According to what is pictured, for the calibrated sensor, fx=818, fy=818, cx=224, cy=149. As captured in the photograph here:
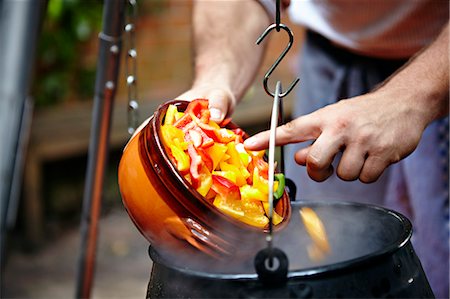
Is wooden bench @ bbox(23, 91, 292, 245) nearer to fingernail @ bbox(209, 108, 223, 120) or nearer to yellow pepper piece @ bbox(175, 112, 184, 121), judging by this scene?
fingernail @ bbox(209, 108, 223, 120)

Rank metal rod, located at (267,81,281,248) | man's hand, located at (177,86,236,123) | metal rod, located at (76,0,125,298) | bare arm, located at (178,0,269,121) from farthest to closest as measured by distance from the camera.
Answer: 1. metal rod, located at (76,0,125,298)
2. bare arm, located at (178,0,269,121)
3. man's hand, located at (177,86,236,123)
4. metal rod, located at (267,81,281,248)

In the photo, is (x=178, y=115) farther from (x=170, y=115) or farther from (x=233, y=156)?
(x=233, y=156)

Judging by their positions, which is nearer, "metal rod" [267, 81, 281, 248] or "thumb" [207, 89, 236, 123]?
"metal rod" [267, 81, 281, 248]

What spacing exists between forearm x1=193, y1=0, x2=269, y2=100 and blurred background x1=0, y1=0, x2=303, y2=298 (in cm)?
170

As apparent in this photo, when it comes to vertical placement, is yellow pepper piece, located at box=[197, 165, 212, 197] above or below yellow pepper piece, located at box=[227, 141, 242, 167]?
below

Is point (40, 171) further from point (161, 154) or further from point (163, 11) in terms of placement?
point (161, 154)

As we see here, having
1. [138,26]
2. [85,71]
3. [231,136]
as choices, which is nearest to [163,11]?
[138,26]

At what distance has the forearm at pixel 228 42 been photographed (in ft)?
6.84

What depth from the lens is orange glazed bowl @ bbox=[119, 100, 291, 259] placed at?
1.32 m

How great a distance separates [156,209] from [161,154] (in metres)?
0.09

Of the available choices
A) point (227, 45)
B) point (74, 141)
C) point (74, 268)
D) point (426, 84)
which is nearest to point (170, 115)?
point (426, 84)

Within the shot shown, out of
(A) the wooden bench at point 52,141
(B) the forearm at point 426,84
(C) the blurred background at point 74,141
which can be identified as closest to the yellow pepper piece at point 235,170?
(B) the forearm at point 426,84

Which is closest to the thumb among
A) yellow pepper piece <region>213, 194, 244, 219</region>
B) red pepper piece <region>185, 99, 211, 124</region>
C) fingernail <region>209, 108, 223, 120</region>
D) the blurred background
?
fingernail <region>209, 108, 223, 120</region>

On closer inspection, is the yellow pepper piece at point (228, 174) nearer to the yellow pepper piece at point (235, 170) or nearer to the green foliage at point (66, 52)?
the yellow pepper piece at point (235, 170)
